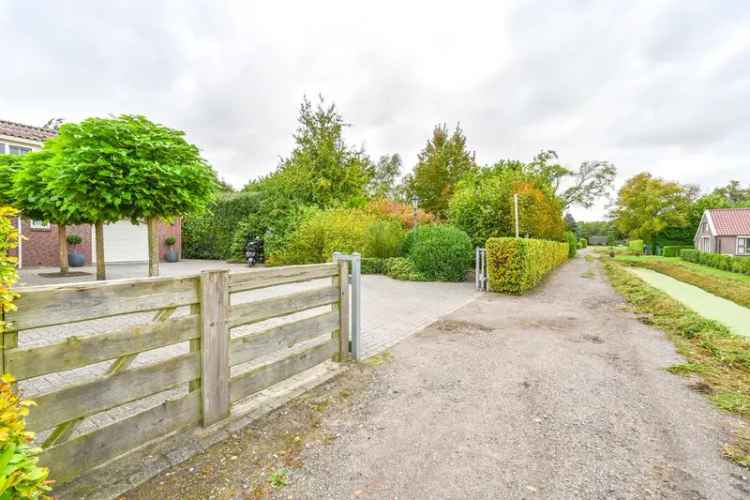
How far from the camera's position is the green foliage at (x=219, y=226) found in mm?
18281

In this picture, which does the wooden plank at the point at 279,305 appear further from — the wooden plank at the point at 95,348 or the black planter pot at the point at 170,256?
the black planter pot at the point at 170,256

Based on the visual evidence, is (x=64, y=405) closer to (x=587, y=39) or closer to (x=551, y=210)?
(x=587, y=39)

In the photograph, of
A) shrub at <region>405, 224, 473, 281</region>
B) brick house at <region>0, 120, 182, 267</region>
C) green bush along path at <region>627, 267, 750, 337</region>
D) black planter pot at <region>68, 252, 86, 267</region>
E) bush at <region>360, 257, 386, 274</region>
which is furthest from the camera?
black planter pot at <region>68, 252, 86, 267</region>

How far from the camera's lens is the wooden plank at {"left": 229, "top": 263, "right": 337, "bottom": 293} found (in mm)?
2650

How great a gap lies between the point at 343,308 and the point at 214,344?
1624mm

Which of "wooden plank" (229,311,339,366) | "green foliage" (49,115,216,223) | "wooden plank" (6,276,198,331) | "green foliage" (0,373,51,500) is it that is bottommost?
"wooden plank" (229,311,339,366)

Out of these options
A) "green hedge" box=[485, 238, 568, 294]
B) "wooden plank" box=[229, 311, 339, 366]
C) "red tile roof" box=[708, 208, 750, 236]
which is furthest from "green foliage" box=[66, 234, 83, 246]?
"red tile roof" box=[708, 208, 750, 236]

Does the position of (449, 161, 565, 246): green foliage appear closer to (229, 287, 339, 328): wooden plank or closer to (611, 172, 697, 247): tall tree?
(229, 287, 339, 328): wooden plank

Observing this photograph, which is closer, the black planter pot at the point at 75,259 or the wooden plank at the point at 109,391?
the wooden plank at the point at 109,391

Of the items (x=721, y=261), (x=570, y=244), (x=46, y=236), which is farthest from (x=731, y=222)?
(x=46, y=236)

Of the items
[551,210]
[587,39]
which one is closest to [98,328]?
[587,39]

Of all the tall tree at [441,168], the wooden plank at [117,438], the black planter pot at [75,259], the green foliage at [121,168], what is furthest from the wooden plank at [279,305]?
the tall tree at [441,168]

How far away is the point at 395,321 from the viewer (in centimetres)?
601

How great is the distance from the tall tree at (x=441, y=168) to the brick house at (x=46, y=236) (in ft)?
63.5
